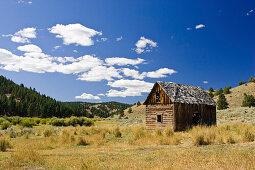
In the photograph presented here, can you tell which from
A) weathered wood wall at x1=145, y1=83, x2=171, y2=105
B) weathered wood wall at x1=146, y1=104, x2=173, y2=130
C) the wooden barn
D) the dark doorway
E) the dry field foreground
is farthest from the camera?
the dark doorway

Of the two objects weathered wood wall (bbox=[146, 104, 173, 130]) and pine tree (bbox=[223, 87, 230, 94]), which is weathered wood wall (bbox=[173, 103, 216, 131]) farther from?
pine tree (bbox=[223, 87, 230, 94])

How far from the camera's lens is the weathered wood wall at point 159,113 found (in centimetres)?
2191

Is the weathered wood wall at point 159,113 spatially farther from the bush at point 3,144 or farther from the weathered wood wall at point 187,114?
the bush at point 3,144

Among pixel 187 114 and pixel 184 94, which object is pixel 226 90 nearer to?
pixel 184 94

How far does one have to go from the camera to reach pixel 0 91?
140m

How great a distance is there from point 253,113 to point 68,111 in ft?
333

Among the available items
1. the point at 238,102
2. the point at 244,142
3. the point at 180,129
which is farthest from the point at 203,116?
the point at 238,102

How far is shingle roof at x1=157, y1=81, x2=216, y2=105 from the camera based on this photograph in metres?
22.5

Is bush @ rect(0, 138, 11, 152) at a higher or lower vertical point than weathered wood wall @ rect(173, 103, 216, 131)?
lower

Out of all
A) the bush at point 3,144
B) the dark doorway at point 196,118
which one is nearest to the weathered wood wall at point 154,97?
the dark doorway at point 196,118

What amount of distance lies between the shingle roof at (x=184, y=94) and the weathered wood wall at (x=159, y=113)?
1389 mm

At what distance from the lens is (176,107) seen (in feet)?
71.4

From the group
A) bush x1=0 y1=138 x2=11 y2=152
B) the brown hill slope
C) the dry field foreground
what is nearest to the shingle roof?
the dry field foreground

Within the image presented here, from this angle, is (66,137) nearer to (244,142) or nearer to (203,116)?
(244,142)
